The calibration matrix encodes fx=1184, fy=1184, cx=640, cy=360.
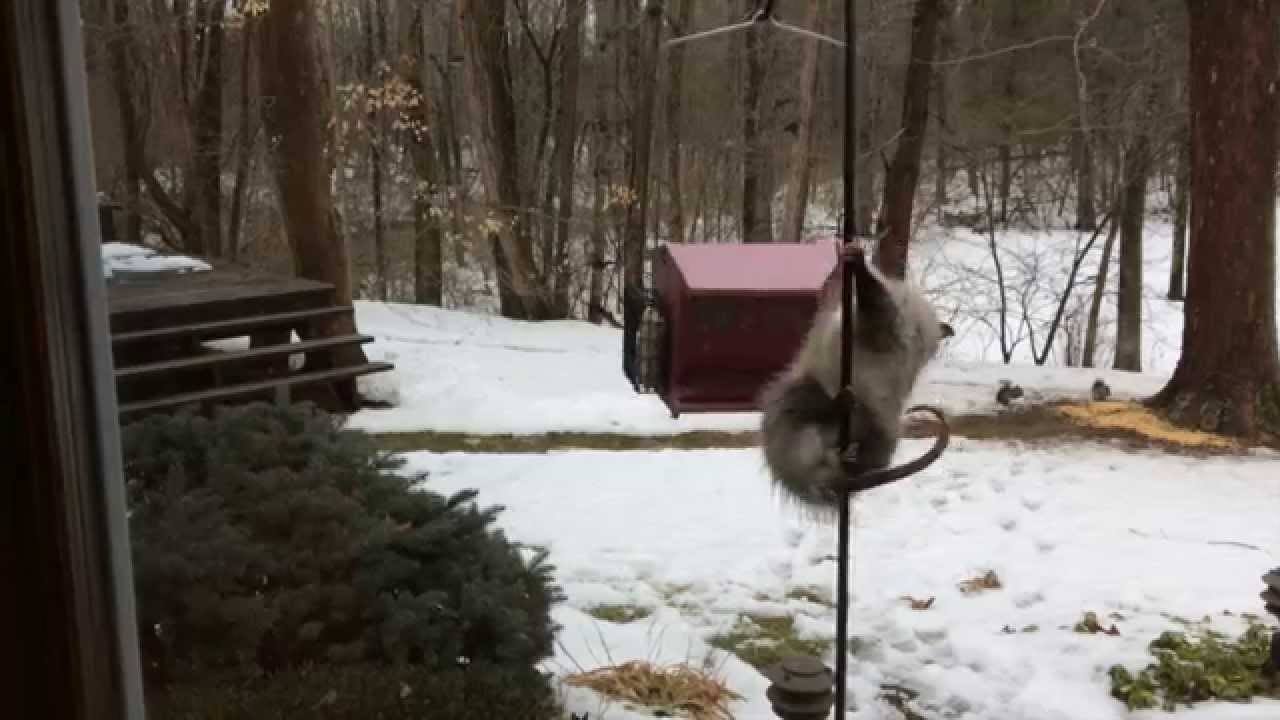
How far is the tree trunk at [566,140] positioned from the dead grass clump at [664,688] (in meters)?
2.36

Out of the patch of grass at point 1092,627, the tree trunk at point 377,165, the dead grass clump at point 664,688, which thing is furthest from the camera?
the tree trunk at point 377,165

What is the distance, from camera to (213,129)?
6.34 ft

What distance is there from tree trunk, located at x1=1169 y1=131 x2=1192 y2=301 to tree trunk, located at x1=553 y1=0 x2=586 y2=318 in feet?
6.22

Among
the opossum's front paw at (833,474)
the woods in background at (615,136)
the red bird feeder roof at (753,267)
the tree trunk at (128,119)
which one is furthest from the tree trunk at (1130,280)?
the opossum's front paw at (833,474)

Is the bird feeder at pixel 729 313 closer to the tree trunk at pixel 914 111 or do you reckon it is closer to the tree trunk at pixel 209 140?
the tree trunk at pixel 209 140

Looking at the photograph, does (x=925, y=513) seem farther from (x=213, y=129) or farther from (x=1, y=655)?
(x=1, y=655)

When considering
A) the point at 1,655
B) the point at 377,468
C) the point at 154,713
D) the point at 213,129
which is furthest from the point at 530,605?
the point at 213,129

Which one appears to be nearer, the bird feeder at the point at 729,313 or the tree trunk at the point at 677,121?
the bird feeder at the point at 729,313

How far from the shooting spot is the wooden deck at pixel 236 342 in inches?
35.9

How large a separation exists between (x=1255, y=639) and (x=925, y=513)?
716 mm

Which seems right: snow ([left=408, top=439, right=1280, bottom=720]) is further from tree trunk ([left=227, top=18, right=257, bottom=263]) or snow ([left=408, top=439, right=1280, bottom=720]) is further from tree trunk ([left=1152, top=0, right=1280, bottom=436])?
tree trunk ([left=227, top=18, right=257, bottom=263])

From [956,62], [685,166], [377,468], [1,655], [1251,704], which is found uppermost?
[956,62]

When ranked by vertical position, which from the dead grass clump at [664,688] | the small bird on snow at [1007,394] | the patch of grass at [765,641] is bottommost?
the patch of grass at [765,641]

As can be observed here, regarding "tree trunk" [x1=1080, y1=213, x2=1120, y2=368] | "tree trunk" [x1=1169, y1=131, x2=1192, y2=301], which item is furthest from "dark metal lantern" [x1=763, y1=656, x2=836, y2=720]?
"tree trunk" [x1=1080, y1=213, x2=1120, y2=368]
